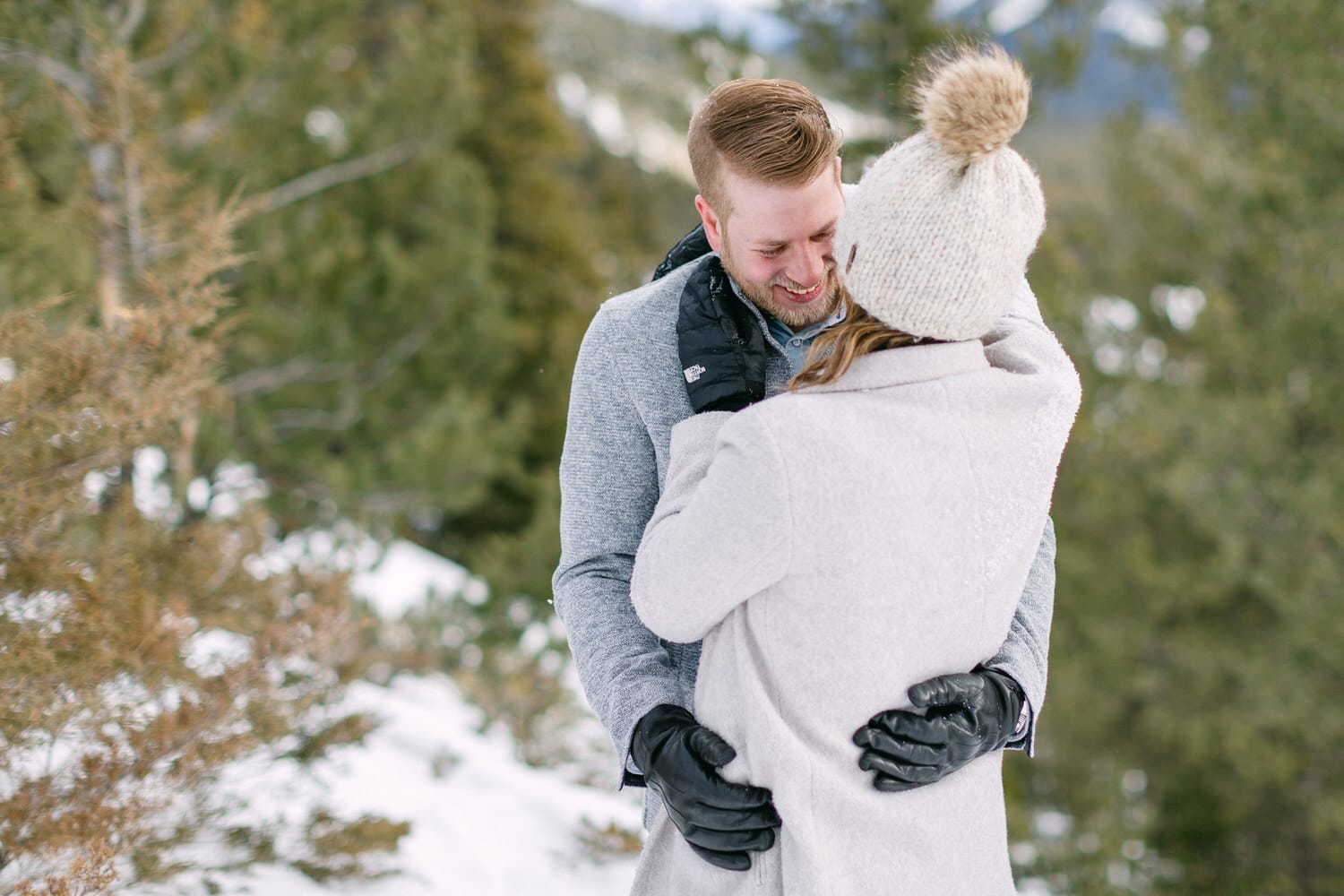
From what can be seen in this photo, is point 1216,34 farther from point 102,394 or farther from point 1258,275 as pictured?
point 102,394

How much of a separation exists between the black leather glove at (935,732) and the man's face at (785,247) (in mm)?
730

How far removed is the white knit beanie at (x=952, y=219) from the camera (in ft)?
4.43

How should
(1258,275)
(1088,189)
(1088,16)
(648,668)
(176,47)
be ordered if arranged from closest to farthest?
(648,668), (176,47), (1088,16), (1258,275), (1088,189)

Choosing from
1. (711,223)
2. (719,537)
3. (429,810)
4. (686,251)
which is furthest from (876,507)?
(429,810)

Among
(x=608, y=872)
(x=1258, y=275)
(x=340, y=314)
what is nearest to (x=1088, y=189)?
(x=1258, y=275)

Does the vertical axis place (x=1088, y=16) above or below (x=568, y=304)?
below

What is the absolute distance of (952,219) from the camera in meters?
1.35

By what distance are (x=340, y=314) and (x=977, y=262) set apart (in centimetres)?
720

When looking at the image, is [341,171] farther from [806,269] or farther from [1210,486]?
[1210,486]

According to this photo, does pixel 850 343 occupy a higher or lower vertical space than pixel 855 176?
lower

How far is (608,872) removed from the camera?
3.73m

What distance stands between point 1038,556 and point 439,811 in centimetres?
279

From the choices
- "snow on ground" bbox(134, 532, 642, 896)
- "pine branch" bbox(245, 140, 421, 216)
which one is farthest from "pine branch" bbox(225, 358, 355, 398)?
"snow on ground" bbox(134, 532, 642, 896)

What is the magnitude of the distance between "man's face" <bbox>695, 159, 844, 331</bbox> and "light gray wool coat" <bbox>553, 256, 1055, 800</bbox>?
56 millimetres
